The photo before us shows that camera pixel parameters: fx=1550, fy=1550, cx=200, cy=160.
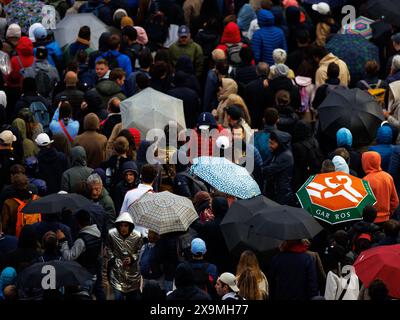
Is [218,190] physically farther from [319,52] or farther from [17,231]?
[319,52]

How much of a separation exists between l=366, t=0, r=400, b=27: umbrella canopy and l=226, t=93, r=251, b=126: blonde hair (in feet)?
14.0

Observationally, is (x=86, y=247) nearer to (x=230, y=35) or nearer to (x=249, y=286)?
(x=249, y=286)

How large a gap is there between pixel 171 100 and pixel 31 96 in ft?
6.83

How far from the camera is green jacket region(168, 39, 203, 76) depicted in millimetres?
24766

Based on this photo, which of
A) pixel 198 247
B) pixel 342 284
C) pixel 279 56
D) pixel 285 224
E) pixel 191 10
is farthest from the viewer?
pixel 191 10

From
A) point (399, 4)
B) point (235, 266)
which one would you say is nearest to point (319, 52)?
point (399, 4)

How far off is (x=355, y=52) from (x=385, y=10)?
176 cm

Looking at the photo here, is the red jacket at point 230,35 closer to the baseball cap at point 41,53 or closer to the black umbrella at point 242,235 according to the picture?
the baseball cap at point 41,53

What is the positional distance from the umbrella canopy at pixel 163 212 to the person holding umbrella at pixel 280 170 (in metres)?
Answer: 1.97

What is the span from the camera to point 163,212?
716 inches

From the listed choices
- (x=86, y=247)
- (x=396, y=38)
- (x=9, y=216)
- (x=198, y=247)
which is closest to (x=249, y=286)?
(x=198, y=247)

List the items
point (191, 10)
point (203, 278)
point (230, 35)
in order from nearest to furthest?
point (203, 278), point (230, 35), point (191, 10)

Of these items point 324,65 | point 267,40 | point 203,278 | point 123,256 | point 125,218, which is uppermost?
point 125,218

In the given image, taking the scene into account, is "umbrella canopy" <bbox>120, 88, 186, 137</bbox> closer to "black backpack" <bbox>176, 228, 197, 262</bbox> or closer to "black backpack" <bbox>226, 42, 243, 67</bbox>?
"black backpack" <bbox>226, 42, 243, 67</bbox>
